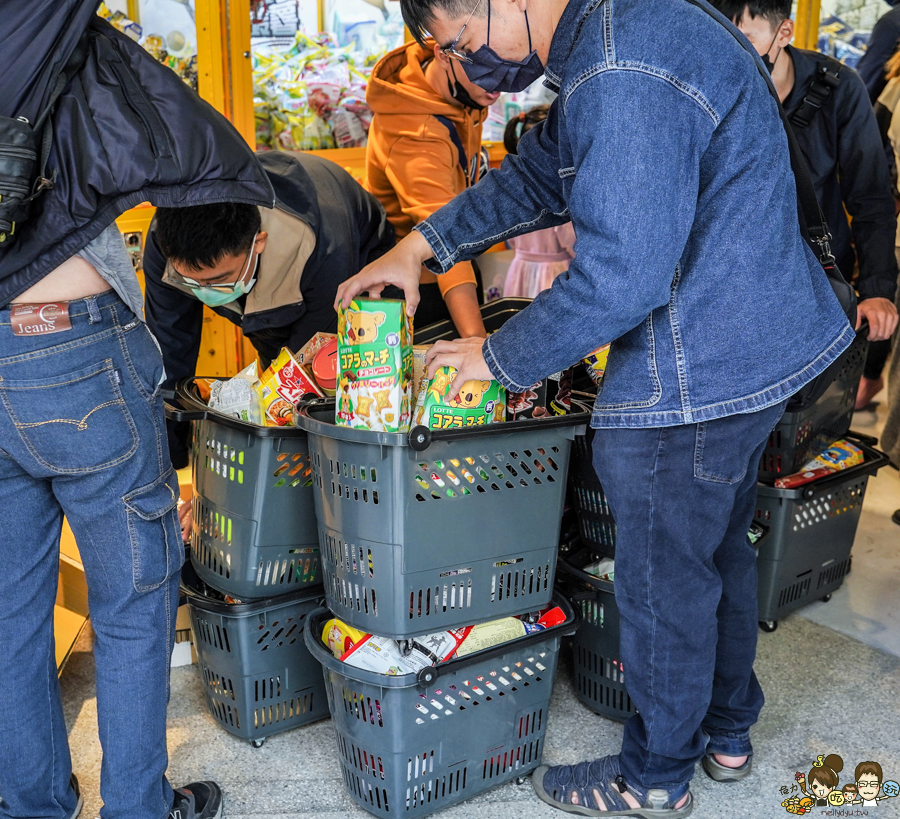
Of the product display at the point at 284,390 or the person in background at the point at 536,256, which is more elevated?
the product display at the point at 284,390

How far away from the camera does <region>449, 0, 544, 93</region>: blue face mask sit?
4.89 ft

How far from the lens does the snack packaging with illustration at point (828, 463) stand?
258 cm

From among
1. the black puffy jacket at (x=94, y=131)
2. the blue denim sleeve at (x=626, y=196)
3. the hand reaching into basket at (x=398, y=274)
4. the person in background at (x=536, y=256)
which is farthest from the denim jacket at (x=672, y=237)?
the person in background at (x=536, y=256)

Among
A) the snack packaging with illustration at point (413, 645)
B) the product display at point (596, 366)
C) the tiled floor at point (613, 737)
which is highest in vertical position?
the product display at point (596, 366)

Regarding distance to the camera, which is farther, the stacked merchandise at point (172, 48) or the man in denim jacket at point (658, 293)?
the stacked merchandise at point (172, 48)

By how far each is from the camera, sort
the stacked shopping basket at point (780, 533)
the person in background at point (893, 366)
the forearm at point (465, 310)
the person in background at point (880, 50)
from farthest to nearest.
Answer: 1. the person in background at point (880, 50)
2. the person in background at point (893, 366)
3. the forearm at point (465, 310)
4. the stacked shopping basket at point (780, 533)

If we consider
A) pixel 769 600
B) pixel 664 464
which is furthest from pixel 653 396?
pixel 769 600

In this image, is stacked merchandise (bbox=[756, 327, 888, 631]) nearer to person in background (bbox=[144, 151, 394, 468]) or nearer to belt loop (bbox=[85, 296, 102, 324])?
person in background (bbox=[144, 151, 394, 468])

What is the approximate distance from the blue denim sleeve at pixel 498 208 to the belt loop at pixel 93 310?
65 cm

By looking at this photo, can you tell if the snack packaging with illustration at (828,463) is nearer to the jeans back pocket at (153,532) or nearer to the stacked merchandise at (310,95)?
the jeans back pocket at (153,532)

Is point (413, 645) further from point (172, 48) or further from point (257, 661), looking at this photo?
point (172, 48)

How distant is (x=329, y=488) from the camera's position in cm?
180

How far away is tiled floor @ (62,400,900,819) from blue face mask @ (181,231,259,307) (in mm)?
1022

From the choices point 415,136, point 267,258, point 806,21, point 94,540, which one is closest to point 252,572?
point 94,540
